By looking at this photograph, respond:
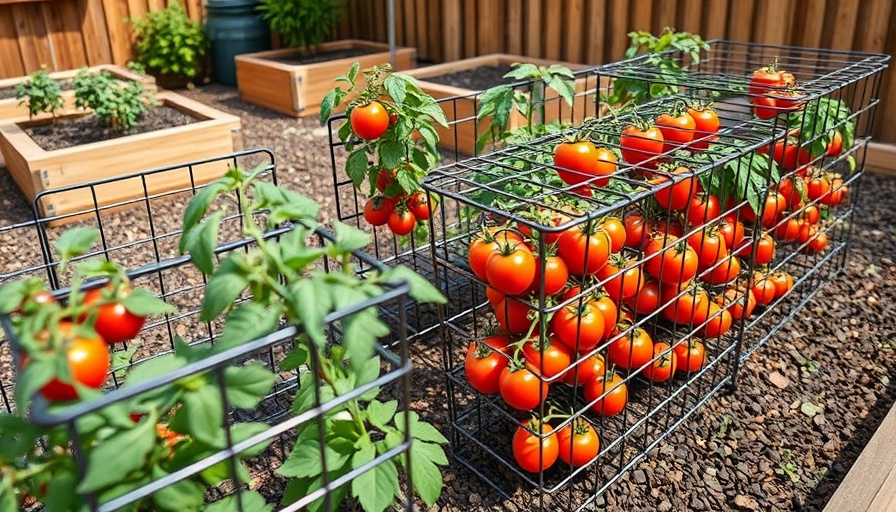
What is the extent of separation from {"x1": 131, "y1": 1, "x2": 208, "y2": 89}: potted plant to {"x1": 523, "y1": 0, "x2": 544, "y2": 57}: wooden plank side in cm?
325

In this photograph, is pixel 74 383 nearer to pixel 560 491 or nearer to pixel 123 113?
pixel 560 491

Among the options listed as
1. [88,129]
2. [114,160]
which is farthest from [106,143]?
[88,129]

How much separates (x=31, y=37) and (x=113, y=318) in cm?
648

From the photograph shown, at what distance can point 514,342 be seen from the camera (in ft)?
5.99

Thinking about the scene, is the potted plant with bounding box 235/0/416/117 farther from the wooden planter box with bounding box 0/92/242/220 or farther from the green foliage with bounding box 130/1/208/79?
the wooden planter box with bounding box 0/92/242/220

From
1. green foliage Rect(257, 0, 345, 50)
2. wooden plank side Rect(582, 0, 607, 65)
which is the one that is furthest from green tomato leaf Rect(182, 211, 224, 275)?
green foliage Rect(257, 0, 345, 50)

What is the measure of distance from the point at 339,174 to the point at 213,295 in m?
3.56

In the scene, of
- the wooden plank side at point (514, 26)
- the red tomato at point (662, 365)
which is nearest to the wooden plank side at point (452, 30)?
the wooden plank side at point (514, 26)

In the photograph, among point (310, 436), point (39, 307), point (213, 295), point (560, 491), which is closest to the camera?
point (39, 307)

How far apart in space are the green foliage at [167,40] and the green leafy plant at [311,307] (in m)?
6.00

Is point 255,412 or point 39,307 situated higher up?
point 39,307

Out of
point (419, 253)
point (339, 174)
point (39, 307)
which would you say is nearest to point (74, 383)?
point (39, 307)

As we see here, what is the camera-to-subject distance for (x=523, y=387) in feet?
5.60

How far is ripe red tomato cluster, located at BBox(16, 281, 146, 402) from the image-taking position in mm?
946
